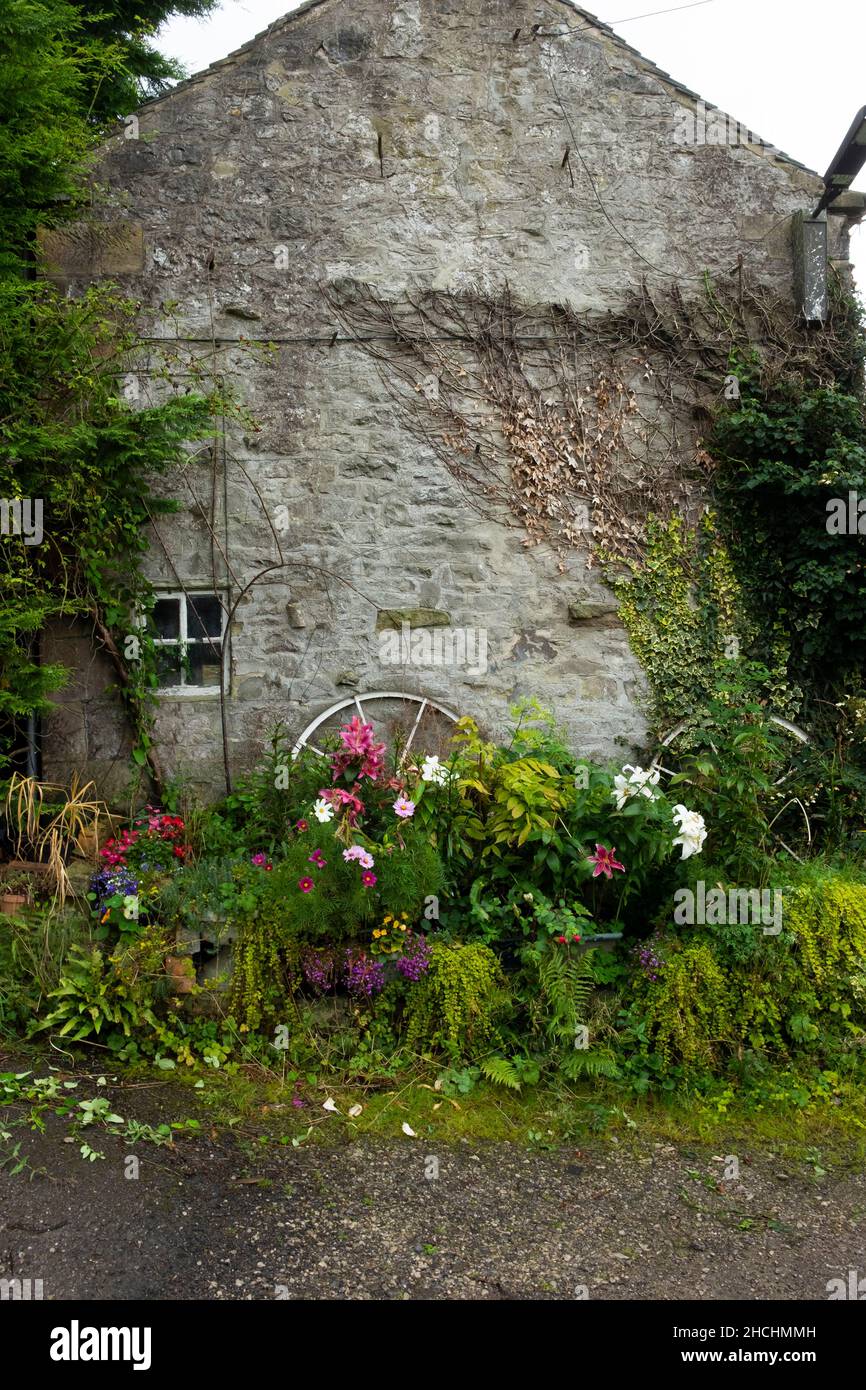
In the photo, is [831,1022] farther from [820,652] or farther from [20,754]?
[20,754]

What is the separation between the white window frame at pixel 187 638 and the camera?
20.1 ft

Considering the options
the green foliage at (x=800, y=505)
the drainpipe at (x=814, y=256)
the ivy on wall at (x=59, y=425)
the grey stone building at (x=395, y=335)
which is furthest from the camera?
the drainpipe at (x=814, y=256)

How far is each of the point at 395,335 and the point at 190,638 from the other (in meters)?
2.46

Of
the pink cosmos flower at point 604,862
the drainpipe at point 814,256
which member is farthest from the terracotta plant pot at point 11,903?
the drainpipe at point 814,256

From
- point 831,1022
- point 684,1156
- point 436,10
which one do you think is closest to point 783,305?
point 436,10

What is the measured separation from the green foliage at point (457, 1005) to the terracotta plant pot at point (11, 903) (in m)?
2.15

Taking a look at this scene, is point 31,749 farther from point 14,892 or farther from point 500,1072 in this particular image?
point 500,1072

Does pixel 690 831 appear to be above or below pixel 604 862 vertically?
above

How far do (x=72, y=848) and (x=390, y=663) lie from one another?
7.51ft

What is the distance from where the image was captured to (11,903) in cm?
485

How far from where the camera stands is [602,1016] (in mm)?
4242

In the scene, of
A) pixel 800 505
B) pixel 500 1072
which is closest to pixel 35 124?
pixel 800 505

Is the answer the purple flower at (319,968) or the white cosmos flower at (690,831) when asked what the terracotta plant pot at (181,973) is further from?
the white cosmos flower at (690,831)

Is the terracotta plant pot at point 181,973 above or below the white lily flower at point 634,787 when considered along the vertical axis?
below
